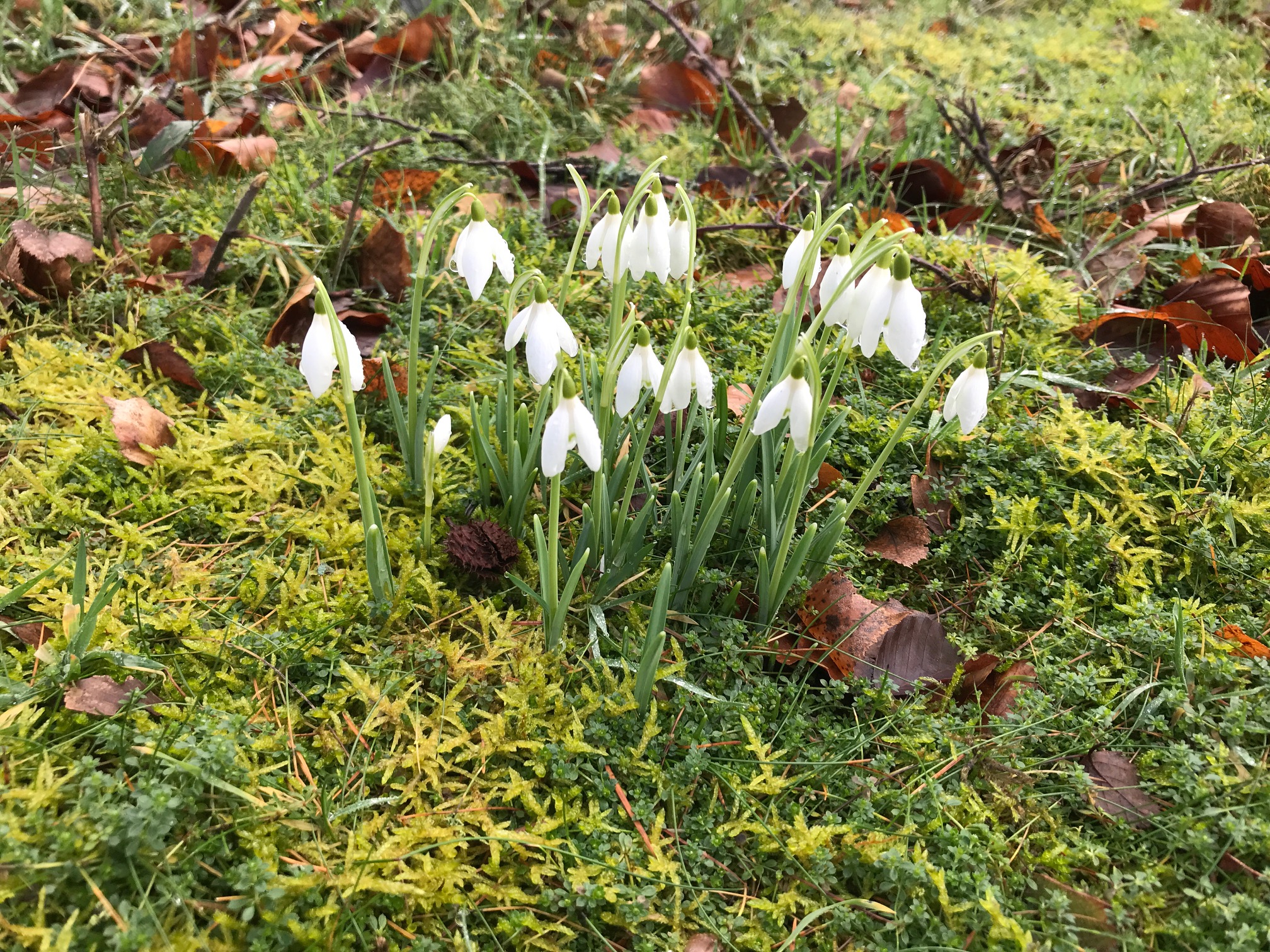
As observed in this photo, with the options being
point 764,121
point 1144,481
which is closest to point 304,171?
point 764,121

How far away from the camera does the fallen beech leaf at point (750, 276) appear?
8.63ft

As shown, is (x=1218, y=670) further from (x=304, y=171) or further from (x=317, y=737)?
(x=304, y=171)

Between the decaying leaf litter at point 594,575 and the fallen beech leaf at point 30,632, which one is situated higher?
the decaying leaf litter at point 594,575

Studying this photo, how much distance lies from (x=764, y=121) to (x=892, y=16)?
6.18 feet

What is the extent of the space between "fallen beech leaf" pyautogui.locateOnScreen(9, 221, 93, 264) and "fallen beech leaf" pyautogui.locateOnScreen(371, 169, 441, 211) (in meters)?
0.84

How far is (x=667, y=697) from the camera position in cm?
164

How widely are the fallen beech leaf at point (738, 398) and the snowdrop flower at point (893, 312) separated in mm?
690

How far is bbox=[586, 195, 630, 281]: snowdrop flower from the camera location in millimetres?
1548

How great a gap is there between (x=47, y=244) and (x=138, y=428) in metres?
0.77

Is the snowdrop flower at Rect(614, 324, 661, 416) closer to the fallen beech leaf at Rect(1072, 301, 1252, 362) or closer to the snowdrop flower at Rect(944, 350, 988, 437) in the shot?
the snowdrop flower at Rect(944, 350, 988, 437)

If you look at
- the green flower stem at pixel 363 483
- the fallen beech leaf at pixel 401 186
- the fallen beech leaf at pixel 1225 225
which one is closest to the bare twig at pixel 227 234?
the fallen beech leaf at pixel 401 186

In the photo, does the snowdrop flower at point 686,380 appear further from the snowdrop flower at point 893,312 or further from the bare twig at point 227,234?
the bare twig at point 227,234

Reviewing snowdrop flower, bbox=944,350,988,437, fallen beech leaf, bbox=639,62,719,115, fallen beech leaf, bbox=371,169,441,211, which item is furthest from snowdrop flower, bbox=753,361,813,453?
fallen beech leaf, bbox=639,62,719,115

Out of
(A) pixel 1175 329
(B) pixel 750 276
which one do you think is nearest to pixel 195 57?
(B) pixel 750 276
